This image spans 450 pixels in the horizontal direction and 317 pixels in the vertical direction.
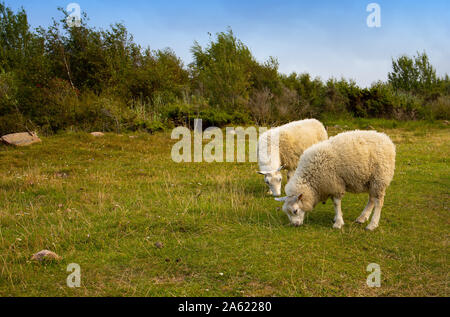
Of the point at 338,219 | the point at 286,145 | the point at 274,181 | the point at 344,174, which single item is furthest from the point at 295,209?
the point at 286,145

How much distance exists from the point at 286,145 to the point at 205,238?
4.11 m

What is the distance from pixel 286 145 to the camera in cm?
888

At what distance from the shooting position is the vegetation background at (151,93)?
64.1ft

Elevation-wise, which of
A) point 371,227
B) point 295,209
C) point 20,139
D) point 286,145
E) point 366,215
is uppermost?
point 20,139

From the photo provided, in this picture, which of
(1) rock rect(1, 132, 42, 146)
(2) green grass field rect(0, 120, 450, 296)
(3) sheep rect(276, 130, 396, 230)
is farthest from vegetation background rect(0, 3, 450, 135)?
(3) sheep rect(276, 130, 396, 230)

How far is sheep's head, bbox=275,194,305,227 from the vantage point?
19.9 ft

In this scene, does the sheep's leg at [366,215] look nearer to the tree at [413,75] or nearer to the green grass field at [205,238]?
the green grass field at [205,238]

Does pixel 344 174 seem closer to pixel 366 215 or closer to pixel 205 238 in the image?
pixel 366 215

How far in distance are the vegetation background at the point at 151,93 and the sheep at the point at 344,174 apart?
1378 cm

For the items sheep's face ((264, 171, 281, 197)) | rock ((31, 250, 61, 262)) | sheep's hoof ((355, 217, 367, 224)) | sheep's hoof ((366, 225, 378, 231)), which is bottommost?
rock ((31, 250, 61, 262))

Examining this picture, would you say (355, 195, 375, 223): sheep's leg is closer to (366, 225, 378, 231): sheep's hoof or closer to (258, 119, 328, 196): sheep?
(366, 225, 378, 231): sheep's hoof

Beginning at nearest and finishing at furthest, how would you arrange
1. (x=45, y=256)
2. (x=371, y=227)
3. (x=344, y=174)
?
(x=45, y=256)
(x=371, y=227)
(x=344, y=174)

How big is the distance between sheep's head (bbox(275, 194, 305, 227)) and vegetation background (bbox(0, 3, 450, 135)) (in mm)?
13825
